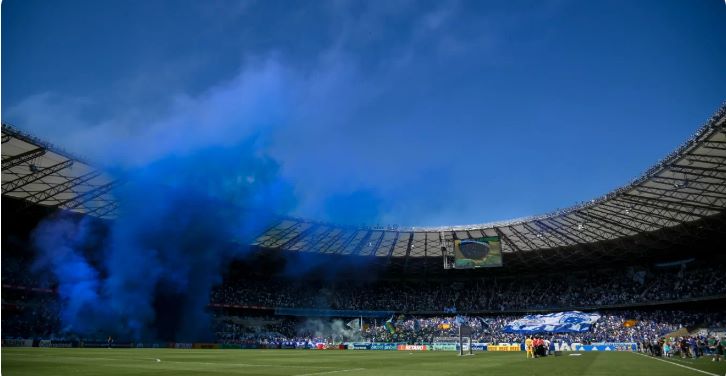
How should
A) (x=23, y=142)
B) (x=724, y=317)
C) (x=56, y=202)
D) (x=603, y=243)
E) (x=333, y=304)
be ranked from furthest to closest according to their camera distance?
(x=333, y=304)
(x=603, y=243)
(x=724, y=317)
(x=56, y=202)
(x=23, y=142)

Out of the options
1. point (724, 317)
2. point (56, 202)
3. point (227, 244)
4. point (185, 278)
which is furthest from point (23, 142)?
point (724, 317)

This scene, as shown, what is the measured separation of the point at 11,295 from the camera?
5316 centimetres

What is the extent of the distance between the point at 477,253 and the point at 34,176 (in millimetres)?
47461

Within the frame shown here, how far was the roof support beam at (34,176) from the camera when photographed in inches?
1634

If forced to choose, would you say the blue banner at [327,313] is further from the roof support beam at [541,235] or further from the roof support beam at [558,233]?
the roof support beam at [558,233]

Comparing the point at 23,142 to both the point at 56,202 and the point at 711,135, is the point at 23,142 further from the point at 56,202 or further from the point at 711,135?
the point at 711,135

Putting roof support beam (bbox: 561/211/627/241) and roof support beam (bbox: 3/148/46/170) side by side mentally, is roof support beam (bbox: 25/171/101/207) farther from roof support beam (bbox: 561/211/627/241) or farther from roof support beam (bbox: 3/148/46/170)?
roof support beam (bbox: 561/211/627/241)

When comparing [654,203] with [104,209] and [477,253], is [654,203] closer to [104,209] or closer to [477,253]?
[477,253]

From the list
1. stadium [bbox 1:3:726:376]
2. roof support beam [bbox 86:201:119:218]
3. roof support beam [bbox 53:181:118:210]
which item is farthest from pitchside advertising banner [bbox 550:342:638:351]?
roof support beam [bbox 86:201:119:218]

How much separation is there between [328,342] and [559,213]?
34.8 meters

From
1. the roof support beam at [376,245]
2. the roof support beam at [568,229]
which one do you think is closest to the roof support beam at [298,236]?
the roof support beam at [376,245]

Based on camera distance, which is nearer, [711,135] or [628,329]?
[711,135]

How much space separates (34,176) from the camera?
43.2 m

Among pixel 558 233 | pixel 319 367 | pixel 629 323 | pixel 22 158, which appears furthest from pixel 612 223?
pixel 22 158
